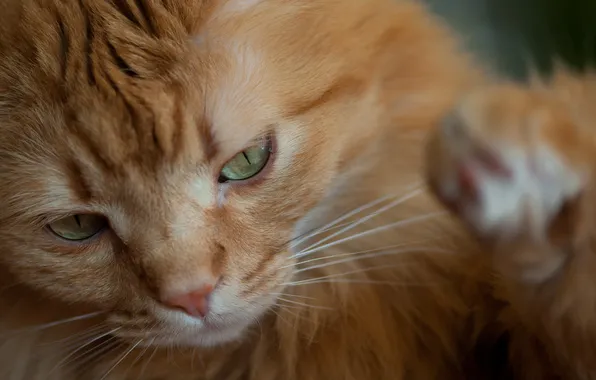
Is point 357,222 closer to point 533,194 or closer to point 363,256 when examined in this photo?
point 363,256

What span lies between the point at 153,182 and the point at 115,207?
0.06 meters

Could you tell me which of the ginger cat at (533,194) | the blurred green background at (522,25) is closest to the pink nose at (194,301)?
the ginger cat at (533,194)

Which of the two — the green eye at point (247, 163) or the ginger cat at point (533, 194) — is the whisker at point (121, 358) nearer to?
the green eye at point (247, 163)

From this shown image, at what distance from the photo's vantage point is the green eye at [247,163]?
33.8 inches

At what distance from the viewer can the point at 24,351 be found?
42.4 inches

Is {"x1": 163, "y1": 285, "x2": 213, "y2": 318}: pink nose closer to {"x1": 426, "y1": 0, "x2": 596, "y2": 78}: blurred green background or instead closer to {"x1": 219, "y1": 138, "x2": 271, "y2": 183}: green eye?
{"x1": 219, "y1": 138, "x2": 271, "y2": 183}: green eye

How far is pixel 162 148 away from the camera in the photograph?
80 centimetres

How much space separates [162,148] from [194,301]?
18cm

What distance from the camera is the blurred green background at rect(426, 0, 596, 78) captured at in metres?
1.60

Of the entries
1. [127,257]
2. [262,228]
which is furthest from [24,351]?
[262,228]

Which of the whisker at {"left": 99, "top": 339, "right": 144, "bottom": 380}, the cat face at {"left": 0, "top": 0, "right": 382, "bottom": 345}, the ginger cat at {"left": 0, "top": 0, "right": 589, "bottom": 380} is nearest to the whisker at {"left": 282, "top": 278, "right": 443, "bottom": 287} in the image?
the ginger cat at {"left": 0, "top": 0, "right": 589, "bottom": 380}

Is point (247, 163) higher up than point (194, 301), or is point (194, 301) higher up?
point (247, 163)

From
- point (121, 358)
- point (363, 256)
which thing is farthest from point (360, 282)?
point (121, 358)

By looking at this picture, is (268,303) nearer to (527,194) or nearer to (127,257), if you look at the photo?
(127,257)
